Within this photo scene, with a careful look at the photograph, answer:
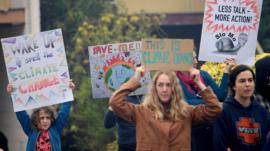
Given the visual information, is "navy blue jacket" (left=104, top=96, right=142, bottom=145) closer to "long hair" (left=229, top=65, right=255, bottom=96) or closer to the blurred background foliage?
"long hair" (left=229, top=65, right=255, bottom=96)

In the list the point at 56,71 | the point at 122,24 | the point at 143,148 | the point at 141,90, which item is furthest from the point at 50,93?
the point at 122,24

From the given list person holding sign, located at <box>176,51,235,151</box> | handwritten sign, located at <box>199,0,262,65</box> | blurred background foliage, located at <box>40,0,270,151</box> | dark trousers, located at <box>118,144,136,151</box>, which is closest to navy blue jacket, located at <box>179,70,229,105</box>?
person holding sign, located at <box>176,51,235,151</box>

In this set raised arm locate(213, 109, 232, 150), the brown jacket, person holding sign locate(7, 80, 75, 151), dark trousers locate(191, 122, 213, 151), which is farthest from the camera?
person holding sign locate(7, 80, 75, 151)

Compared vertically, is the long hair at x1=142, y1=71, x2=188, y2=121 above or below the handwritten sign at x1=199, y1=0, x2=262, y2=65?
below

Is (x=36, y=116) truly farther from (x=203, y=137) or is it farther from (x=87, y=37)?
(x=87, y=37)

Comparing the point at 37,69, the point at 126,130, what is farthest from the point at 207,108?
the point at 37,69

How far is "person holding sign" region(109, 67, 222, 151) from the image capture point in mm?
5582

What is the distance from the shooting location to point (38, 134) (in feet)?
22.3

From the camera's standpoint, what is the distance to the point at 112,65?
22.7ft

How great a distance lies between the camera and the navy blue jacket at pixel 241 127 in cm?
579

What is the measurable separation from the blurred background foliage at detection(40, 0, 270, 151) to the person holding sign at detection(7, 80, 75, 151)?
3290 mm

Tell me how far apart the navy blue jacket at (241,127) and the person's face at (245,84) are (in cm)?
10

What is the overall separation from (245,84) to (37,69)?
2.10m

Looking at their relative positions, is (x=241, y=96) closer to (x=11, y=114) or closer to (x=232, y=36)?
(x=232, y=36)
